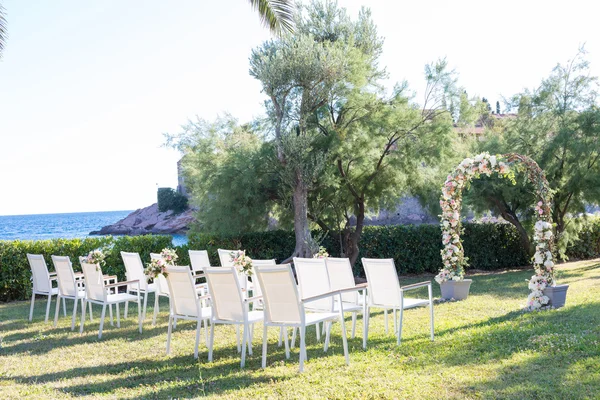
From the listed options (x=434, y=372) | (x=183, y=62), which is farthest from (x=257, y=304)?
(x=183, y=62)

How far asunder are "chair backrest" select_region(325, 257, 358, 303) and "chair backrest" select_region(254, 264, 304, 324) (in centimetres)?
137

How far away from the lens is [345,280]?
263 inches

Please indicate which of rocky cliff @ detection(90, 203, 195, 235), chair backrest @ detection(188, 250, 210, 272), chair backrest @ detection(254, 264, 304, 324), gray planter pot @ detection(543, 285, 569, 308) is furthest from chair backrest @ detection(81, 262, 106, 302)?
rocky cliff @ detection(90, 203, 195, 235)

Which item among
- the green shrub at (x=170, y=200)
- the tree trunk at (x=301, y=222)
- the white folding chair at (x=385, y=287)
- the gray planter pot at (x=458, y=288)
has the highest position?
the green shrub at (x=170, y=200)

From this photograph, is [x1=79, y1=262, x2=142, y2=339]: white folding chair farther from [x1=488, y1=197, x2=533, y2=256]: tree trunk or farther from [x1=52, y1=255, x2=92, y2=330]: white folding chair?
[x1=488, y1=197, x2=533, y2=256]: tree trunk

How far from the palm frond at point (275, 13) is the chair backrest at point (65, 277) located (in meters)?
4.97

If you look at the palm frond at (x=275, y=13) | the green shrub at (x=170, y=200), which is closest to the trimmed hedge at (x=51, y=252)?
the palm frond at (x=275, y=13)

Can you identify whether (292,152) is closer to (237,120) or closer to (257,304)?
(237,120)

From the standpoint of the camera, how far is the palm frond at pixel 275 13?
9.38m

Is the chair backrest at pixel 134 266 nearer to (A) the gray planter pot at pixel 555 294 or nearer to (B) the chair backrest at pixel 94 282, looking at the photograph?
(B) the chair backrest at pixel 94 282

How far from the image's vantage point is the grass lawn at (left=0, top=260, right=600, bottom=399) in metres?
4.58

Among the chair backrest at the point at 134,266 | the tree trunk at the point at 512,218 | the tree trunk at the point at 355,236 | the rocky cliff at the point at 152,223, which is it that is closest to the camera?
the chair backrest at the point at 134,266

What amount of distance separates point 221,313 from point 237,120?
10.3m

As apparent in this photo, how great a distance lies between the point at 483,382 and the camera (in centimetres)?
461
